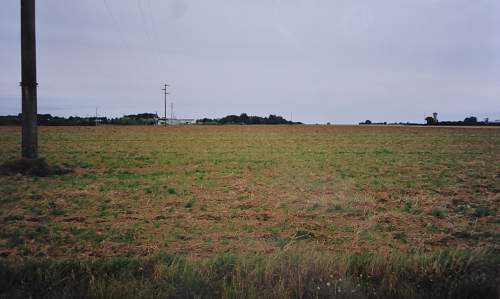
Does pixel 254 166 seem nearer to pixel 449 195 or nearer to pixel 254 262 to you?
pixel 449 195

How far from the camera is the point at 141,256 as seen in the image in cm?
551

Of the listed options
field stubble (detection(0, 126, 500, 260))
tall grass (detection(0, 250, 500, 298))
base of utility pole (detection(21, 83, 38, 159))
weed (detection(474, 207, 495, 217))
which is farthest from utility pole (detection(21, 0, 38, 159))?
weed (detection(474, 207, 495, 217))

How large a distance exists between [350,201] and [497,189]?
6505 mm

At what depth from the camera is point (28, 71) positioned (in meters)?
13.8

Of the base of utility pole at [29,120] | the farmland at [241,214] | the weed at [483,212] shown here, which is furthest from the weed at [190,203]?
the base of utility pole at [29,120]

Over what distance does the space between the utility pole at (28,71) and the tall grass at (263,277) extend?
37.8 feet

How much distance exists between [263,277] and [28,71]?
1445 cm

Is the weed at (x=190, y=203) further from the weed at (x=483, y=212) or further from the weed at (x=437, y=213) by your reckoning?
the weed at (x=483, y=212)

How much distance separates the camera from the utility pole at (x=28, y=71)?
13.6 m

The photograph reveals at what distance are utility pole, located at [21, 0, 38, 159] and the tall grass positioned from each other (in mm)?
11519

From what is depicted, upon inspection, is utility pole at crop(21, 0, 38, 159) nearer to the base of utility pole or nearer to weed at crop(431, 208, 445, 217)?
the base of utility pole

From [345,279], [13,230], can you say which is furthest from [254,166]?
[345,279]

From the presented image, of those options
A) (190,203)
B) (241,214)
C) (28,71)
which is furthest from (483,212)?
(28,71)

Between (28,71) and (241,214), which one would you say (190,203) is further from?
(28,71)
